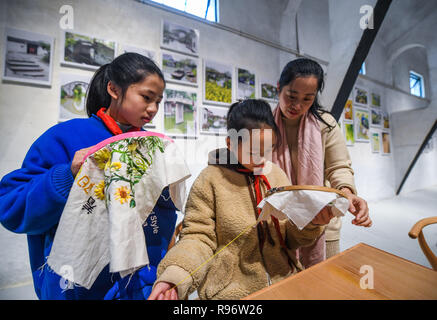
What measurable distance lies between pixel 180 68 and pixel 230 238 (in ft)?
5.03

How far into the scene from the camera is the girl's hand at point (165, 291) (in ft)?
1.33

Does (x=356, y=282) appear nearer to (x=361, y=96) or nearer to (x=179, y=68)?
(x=179, y=68)

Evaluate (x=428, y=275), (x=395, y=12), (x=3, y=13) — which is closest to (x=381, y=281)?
(x=428, y=275)

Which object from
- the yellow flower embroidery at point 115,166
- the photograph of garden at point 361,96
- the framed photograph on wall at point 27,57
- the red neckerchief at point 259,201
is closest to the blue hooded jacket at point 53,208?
the yellow flower embroidery at point 115,166

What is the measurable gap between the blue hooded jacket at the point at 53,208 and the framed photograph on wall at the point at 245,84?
1562 mm

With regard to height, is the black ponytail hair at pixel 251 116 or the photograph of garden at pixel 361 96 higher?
the photograph of garden at pixel 361 96

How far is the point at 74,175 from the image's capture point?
430 millimetres

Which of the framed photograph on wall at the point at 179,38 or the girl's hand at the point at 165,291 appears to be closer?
the girl's hand at the point at 165,291

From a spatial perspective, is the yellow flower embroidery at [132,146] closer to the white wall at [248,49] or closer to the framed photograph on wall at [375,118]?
the white wall at [248,49]

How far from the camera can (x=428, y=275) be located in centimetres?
46

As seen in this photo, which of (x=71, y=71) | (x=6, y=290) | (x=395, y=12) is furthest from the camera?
(x=395, y=12)

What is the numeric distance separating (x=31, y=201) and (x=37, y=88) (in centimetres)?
122
